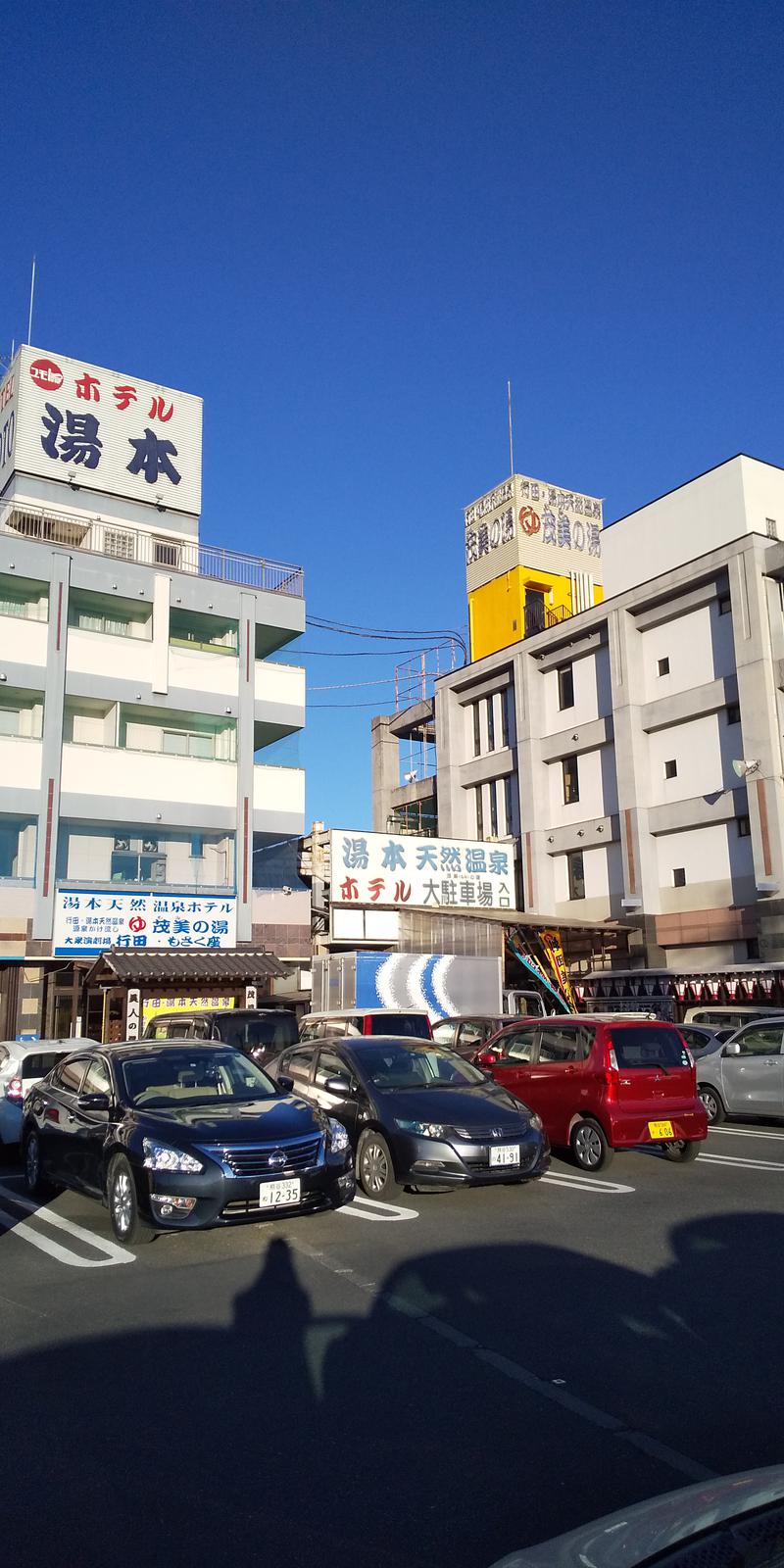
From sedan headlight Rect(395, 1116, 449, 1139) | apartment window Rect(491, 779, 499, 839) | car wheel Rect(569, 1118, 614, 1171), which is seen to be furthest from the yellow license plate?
apartment window Rect(491, 779, 499, 839)

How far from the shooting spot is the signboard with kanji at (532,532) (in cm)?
4369

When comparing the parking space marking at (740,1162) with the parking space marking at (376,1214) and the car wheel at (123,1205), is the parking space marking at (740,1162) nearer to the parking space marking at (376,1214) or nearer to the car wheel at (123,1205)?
the parking space marking at (376,1214)

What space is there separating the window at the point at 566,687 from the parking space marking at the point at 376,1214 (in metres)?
30.1

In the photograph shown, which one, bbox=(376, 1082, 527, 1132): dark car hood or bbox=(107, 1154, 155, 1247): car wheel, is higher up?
bbox=(376, 1082, 527, 1132): dark car hood

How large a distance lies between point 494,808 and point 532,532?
11.3 metres

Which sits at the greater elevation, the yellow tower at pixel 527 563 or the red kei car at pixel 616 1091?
the yellow tower at pixel 527 563

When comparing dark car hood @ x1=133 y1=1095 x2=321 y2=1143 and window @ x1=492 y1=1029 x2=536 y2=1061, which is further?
window @ x1=492 y1=1029 x2=536 y2=1061

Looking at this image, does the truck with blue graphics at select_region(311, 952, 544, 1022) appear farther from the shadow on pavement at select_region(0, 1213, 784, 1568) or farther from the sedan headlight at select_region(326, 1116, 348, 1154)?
the shadow on pavement at select_region(0, 1213, 784, 1568)

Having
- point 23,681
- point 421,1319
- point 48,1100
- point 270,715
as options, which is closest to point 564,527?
point 270,715

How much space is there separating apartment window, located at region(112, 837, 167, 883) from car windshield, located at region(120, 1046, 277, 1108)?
18904 mm

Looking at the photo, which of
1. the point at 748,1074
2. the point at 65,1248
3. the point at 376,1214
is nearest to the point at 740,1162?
the point at 748,1074

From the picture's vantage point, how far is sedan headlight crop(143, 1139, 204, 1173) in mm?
7957

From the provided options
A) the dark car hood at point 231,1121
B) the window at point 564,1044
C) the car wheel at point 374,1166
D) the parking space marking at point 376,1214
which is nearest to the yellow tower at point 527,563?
the window at point 564,1044

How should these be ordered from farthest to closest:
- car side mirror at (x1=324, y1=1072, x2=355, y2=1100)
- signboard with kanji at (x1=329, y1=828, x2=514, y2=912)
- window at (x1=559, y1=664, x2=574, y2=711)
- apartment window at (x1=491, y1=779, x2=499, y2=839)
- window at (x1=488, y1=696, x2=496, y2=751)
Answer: window at (x1=488, y1=696, x2=496, y2=751)
apartment window at (x1=491, y1=779, x2=499, y2=839)
window at (x1=559, y1=664, x2=574, y2=711)
signboard with kanji at (x1=329, y1=828, x2=514, y2=912)
car side mirror at (x1=324, y1=1072, x2=355, y2=1100)
